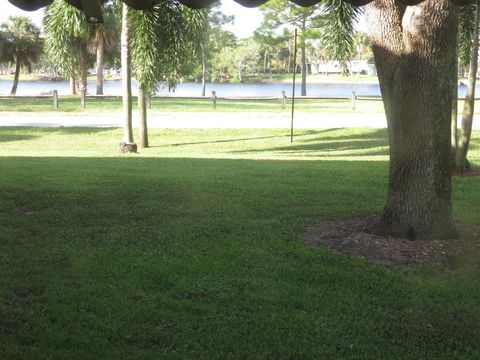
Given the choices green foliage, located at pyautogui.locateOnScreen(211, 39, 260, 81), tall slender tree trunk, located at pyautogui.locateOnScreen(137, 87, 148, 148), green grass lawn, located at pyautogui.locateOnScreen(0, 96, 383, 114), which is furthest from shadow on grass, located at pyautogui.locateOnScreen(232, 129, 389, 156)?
green foliage, located at pyautogui.locateOnScreen(211, 39, 260, 81)

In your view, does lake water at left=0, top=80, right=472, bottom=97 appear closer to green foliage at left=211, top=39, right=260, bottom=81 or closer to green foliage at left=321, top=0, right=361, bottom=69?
green foliage at left=211, top=39, right=260, bottom=81

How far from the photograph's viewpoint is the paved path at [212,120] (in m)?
23.6

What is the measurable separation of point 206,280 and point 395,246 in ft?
6.90

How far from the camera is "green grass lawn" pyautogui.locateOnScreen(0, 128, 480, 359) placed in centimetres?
391

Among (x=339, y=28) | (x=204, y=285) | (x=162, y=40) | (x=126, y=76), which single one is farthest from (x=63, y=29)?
(x=204, y=285)

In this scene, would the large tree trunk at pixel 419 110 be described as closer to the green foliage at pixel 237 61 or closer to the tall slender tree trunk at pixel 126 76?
the tall slender tree trunk at pixel 126 76

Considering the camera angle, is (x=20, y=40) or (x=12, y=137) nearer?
(x=12, y=137)

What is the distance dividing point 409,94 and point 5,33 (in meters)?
42.9

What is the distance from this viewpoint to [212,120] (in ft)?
84.2

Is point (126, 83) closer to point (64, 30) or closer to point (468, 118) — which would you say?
point (64, 30)

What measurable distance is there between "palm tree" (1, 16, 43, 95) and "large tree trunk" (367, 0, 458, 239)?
4184 cm

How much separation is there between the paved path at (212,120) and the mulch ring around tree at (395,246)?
16483 millimetres

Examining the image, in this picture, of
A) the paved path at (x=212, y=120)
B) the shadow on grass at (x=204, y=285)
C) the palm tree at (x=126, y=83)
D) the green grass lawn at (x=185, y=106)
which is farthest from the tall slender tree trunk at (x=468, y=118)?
the green grass lawn at (x=185, y=106)

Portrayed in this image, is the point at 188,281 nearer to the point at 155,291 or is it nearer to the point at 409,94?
the point at 155,291
